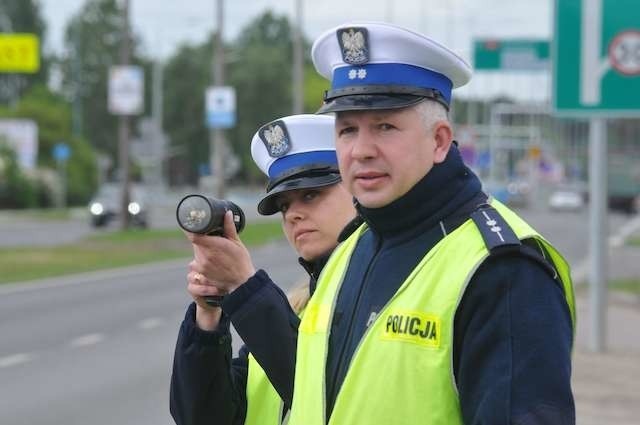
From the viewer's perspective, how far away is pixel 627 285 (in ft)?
68.9

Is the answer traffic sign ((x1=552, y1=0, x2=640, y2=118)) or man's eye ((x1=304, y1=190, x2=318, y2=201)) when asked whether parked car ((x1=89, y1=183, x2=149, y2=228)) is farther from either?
man's eye ((x1=304, y1=190, x2=318, y2=201))

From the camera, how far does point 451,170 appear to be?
8.11 ft

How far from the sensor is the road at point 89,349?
9.42 meters

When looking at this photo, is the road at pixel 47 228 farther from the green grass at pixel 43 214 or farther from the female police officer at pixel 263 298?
the female police officer at pixel 263 298

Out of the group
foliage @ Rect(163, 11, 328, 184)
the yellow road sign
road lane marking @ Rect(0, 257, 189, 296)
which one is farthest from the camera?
foliage @ Rect(163, 11, 328, 184)

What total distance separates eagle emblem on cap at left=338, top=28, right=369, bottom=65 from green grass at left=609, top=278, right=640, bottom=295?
17.5m

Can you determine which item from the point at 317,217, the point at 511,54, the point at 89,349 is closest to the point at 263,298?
the point at 317,217

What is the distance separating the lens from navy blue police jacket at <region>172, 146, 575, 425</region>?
217 centimetres

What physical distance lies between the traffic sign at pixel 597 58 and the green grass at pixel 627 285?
24.4ft

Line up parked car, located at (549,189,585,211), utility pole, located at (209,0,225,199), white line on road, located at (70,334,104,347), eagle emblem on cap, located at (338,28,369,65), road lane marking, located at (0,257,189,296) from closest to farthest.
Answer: eagle emblem on cap, located at (338,28,369,65) < white line on road, located at (70,334,104,347) < road lane marking, located at (0,257,189,296) < utility pole, located at (209,0,225,199) < parked car, located at (549,189,585,211)

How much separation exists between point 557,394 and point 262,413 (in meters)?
1.05

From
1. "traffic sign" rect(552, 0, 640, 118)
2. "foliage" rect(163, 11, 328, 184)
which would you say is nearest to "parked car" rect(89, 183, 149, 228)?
"traffic sign" rect(552, 0, 640, 118)

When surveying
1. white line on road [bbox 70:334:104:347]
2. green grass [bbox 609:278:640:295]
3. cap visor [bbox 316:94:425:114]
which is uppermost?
cap visor [bbox 316:94:425:114]

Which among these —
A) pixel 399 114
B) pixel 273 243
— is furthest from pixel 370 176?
pixel 273 243
